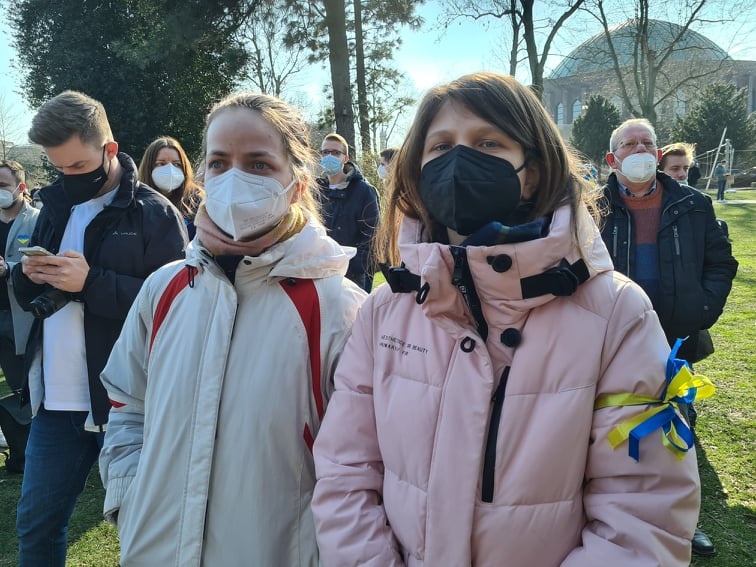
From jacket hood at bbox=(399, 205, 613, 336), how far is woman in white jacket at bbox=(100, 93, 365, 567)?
1.48 ft

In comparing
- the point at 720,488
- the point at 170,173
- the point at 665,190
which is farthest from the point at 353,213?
the point at 720,488

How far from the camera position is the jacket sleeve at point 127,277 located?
2.41m

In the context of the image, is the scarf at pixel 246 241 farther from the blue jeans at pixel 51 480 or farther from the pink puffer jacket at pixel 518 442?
the blue jeans at pixel 51 480

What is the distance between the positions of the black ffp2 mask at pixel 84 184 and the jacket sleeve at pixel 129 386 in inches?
37.1

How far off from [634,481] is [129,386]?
1503 mm

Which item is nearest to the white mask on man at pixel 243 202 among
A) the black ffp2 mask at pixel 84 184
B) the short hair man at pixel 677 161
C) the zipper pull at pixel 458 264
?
the zipper pull at pixel 458 264

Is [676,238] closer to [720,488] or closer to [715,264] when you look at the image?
[715,264]

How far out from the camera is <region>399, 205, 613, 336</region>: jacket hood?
1.34 meters

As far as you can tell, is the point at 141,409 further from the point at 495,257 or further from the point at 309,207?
the point at 495,257

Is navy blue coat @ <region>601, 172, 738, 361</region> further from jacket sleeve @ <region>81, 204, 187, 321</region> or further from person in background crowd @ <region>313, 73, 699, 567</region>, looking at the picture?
jacket sleeve @ <region>81, 204, 187, 321</region>

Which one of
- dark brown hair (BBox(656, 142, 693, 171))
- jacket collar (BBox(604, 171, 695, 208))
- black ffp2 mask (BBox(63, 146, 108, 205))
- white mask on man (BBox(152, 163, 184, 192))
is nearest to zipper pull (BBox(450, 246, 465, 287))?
black ffp2 mask (BBox(63, 146, 108, 205))

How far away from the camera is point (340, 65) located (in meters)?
13.3

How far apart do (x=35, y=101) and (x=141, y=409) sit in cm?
1746

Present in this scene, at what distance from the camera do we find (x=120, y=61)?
15.1 meters
